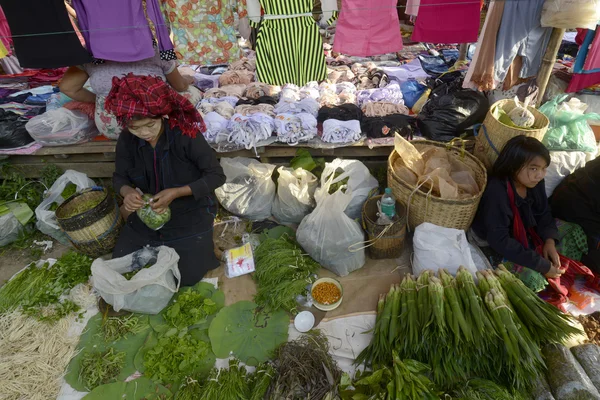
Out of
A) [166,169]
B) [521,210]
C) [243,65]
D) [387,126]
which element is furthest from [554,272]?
[243,65]

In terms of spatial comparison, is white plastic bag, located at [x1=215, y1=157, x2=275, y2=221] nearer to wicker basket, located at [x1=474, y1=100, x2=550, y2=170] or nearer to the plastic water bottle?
the plastic water bottle

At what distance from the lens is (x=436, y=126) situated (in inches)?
141

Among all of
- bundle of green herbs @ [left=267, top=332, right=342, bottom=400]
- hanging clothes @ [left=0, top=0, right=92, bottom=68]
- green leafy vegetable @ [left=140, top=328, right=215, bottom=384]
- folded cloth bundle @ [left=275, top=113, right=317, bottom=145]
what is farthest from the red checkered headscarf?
bundle of green herbs @ [left=267, top=332, right=342, bottom=400]

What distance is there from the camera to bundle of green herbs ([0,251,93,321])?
2.74 meters

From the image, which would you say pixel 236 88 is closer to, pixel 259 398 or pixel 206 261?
pixel 206 261

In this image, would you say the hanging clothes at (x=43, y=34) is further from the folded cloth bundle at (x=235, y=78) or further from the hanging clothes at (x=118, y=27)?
the folded cloth bundle at (x=235, y=78)

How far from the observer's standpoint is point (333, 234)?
277 cm

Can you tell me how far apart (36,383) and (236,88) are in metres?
3.78

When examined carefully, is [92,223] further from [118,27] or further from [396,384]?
[396,384]

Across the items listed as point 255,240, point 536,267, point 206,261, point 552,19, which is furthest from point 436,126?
Answer: point 206,261

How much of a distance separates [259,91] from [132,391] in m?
3.62

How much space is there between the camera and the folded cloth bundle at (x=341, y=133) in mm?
3559

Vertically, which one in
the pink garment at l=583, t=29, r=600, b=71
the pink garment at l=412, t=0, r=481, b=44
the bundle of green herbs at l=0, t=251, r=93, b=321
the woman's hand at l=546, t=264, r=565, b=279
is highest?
the pink garment at l=412, t=0, r=481, b=44

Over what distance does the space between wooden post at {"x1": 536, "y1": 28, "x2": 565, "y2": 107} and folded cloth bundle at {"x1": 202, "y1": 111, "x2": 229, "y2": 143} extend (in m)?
3.44
